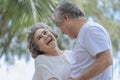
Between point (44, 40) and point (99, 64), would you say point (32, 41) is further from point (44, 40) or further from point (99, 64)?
point (99, 64)

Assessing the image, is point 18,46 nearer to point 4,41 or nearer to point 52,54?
point 4,41

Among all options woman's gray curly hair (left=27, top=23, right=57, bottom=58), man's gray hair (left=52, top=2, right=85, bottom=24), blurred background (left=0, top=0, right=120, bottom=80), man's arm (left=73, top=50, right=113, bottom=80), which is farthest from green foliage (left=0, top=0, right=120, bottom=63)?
man's arm (left=73, top=50, right=113, bottom=80)

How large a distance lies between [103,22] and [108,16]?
0.35 m

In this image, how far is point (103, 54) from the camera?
1.58 m

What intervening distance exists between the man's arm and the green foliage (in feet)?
4.60

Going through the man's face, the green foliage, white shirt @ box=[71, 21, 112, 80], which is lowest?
white shirt @ box=[71, 21, 112, 80]

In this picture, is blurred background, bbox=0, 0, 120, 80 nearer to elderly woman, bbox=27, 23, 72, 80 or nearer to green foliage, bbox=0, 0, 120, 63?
green foliage, bbox=0, 0, 120, 63

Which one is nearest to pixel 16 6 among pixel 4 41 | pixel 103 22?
pixel 4 41

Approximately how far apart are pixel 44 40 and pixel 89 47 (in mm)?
324

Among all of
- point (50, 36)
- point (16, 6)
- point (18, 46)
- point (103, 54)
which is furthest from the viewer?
point (18, 46)

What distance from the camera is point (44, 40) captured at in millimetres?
1840

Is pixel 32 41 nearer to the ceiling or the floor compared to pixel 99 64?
nearer to the ceiling

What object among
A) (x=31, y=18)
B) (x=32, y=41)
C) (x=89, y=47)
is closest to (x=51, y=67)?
(x=32, y=41)

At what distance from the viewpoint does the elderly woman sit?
1791mm
